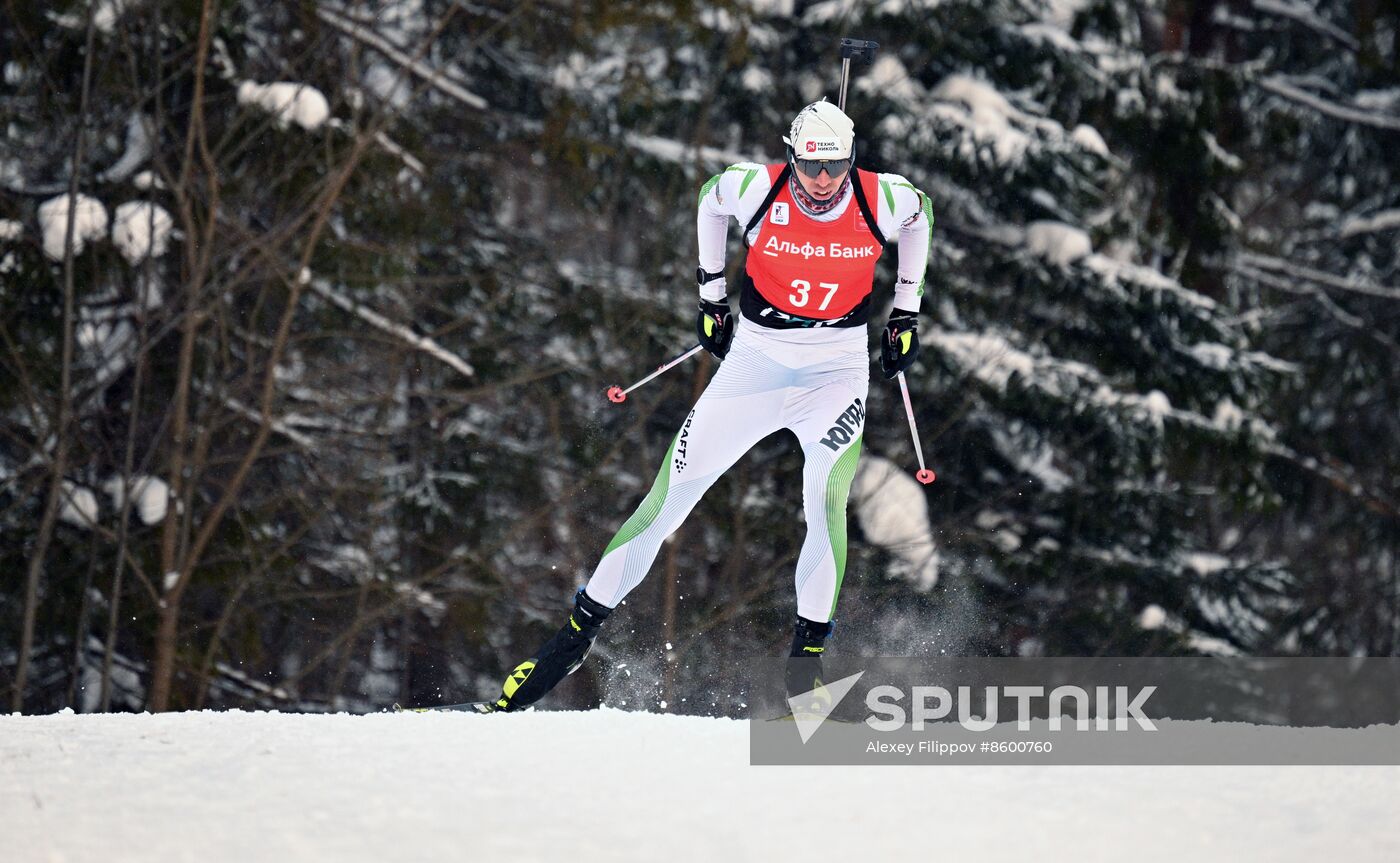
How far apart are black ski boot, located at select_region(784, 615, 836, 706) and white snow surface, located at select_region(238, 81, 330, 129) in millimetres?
6945

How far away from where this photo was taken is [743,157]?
1309 centimetres

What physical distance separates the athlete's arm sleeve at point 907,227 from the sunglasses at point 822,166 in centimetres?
27

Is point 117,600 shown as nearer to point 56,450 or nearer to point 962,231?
point 56,450

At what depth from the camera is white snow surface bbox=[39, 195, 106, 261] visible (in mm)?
10625

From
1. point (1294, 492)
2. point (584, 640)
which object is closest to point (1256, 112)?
point (1294, 492)

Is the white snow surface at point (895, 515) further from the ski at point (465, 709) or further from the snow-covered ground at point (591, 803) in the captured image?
the snow-covered ground at point (591, 803)

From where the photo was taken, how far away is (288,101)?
11.1 m

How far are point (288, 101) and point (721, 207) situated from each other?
620 cm

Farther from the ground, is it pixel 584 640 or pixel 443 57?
pixel 443 57

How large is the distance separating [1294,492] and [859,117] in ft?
23.4

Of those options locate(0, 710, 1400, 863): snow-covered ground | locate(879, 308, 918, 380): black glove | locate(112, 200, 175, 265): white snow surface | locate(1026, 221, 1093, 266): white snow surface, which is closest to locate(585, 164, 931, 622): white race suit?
locate(879, 308, 918, 380): black glove

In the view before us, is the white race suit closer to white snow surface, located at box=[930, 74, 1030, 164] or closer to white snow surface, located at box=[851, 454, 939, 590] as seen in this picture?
white snow surface, located at box=[851, 454, 939, 590]

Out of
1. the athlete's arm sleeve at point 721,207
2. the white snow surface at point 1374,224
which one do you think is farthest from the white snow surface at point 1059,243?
the athlete's arm sleeve at point 721,207

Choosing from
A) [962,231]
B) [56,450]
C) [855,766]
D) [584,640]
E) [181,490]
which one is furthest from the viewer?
[962,231]
